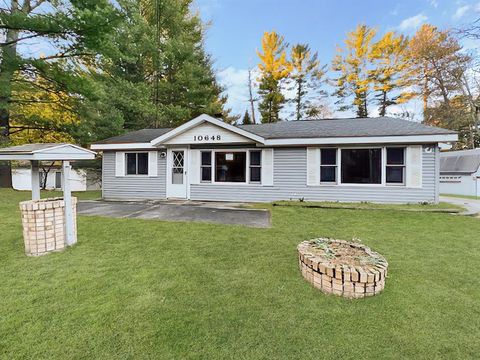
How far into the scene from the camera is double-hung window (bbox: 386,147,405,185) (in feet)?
29.8

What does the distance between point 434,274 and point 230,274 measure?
9.02ft

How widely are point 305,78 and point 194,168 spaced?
18.0m

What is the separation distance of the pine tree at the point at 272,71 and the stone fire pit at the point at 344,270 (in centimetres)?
2225

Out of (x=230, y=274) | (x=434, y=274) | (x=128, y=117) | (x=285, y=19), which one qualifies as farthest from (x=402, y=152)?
(x=285, y=19)

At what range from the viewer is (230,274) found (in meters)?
3.52

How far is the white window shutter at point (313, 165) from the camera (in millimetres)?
9735

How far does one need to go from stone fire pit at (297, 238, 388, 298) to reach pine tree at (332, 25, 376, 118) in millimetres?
23278

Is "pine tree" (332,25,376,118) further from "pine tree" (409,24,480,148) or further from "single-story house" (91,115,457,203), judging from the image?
"single-story house" (91,115,457,203)

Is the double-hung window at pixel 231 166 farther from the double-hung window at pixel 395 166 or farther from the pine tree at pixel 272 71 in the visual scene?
the pine tree at pixel 272 71

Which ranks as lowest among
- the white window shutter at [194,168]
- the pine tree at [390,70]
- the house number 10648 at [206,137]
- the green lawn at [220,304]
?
the green lawn at [220,304]

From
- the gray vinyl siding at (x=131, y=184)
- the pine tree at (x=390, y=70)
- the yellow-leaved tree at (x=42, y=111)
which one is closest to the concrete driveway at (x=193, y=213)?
the gray vinyl siding at (x=131, y=184)

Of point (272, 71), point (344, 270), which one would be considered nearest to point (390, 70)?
point (272, 71)

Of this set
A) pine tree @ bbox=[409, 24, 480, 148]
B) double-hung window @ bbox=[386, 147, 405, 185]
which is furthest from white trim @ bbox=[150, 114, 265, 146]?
pine tree @ bbox=[409, 24, 480, 148]

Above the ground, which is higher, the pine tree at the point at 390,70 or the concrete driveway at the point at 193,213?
the pine tree at the point at 390,70
